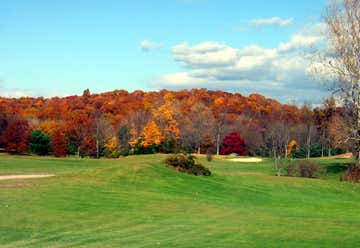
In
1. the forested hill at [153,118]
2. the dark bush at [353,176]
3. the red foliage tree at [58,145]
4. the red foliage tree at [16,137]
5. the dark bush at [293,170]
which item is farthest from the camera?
the forested hill at [153,118]

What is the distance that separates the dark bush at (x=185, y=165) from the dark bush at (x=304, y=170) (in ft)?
44.8

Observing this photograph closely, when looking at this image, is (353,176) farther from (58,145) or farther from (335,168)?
(58,145)

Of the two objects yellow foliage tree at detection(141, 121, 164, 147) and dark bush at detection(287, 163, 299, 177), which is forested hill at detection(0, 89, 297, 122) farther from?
dark bush at detection(287, 163, 299, 177)

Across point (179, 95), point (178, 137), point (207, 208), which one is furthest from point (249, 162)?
point (179, 95)

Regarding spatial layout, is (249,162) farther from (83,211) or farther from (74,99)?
(74,99)

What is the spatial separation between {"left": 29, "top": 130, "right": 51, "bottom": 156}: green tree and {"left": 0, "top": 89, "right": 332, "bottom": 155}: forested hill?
1521mm

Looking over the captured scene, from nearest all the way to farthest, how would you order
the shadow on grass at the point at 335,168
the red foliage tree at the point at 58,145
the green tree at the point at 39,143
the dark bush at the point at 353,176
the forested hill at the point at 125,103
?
the dark bush at the point at 353,176
the shadow on grass at the point at 335,168
the green tree at the point at 39,143
the red foliage tree at the point at 58,145
the forested hill at the point at 125,103

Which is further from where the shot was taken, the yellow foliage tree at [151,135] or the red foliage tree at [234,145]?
the red foliage tree at [234,145]

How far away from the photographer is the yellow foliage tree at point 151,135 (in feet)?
278

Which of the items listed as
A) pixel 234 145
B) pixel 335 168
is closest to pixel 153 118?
pixel 234 145

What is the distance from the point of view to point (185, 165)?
32594 mm

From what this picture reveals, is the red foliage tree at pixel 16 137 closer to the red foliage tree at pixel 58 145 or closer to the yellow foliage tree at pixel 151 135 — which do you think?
the red foliage tree at pixel 58 145

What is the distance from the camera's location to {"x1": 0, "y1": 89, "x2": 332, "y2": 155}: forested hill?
8556cm

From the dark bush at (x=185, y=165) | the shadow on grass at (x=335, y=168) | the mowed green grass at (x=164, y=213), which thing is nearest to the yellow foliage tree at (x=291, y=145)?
the shadow on grass at (x=335, y=168)
